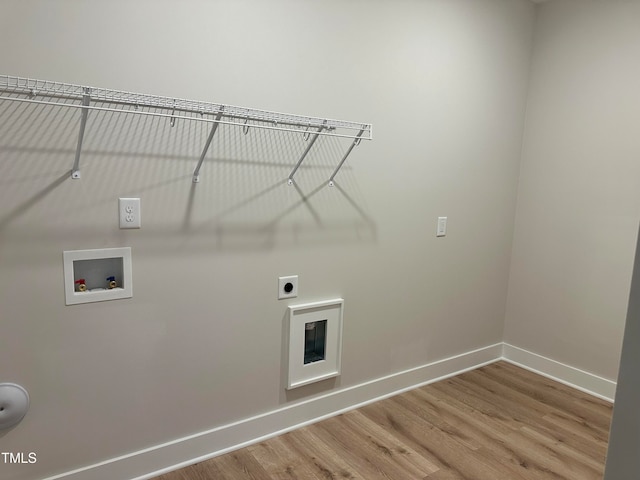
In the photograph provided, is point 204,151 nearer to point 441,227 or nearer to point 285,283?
point 285,283

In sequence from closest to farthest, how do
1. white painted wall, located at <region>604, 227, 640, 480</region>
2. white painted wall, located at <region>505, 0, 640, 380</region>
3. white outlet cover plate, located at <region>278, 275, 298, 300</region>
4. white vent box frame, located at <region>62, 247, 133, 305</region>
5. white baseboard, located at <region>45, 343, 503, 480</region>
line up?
1. white painted wall, located at <region>604, 227, 640, 480</region>
2. white vent box frame, located at <region>62, 247, 133, 305</region>
3. white baseboard, located at <region>45, 343, 503, 480</region>
4. white outlet cover plate, located at <region>278, 275, 298, 300</region>
5. white painted wall, located at <region>505, 0, 640, 380</region>

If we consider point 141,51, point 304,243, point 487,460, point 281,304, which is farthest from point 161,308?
point 487,460

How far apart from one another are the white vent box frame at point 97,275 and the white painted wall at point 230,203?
0.04 m

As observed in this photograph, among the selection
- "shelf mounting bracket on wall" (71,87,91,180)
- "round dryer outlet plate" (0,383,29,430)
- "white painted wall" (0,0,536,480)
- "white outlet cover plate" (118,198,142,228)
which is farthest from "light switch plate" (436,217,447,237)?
"round dryer outlet plate" (0,383,29,430)

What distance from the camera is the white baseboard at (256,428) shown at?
1914 mm

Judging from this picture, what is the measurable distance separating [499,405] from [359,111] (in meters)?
1.97

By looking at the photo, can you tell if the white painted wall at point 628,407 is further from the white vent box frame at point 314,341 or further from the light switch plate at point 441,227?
the light switch plate at point 441,227

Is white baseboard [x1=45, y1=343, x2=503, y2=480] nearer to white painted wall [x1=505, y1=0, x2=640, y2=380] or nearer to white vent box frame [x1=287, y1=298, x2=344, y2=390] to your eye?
white vent box frame [x1=287, y1=298, x2=344, y2=390]

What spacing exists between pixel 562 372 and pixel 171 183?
9.53ft

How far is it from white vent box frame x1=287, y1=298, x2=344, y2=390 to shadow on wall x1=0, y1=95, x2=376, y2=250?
36 centimetres

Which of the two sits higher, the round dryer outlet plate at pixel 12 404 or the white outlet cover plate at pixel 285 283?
the white outlet cover plate at pixel 285 283

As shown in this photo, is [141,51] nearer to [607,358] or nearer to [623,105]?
[623,105]

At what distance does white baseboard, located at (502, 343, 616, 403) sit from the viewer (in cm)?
292

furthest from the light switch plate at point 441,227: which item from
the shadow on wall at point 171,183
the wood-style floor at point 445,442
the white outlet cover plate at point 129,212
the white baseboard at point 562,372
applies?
the white outlet cover plate at point 129,212
